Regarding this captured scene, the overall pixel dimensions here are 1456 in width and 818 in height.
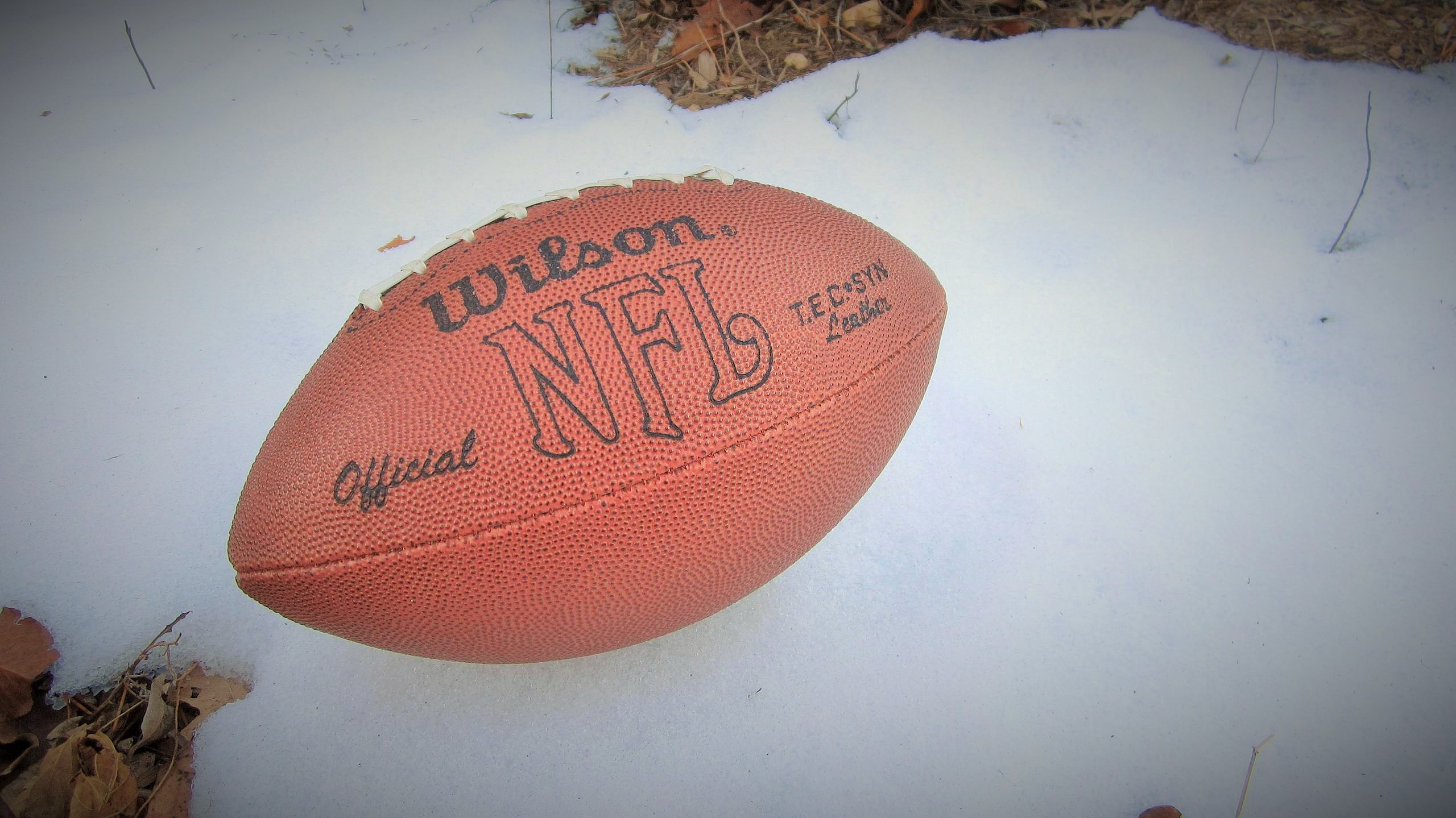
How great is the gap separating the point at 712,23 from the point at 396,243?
119cm

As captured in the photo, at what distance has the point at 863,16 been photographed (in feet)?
7.55

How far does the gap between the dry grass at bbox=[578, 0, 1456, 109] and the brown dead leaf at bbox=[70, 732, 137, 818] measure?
1920mm

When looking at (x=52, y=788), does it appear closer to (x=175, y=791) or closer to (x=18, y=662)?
(x=175, y=791)

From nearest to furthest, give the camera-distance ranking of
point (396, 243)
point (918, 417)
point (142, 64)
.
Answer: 1. point (918, 417)
2. point (396, 243)
3. point (142, 64)

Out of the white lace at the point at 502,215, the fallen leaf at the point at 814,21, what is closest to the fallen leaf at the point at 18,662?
the white lace at the point at 502,215

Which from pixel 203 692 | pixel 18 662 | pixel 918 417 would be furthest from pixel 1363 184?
pixel 18 662

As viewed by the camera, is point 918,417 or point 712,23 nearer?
point 918,417

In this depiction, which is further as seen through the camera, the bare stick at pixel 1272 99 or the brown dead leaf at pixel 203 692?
the bare stick at pixel 1272 99

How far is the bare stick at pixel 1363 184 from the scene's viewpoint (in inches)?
73.2

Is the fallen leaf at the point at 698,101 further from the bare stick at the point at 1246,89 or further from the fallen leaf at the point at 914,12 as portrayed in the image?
the bare stick at the point at 1246,89

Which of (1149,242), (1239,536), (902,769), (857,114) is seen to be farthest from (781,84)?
(902,769)

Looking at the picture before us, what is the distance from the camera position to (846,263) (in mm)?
1130

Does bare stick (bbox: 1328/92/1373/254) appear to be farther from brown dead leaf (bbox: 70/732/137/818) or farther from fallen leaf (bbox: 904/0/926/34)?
brown dead leaf (bbox: 70/732/137/818)

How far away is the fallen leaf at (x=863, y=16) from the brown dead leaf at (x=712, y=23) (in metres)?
0.27
